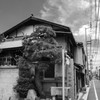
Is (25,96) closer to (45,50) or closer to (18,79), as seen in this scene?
(18,79)

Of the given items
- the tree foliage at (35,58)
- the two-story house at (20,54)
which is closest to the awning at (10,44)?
the two-story house at (20,54)

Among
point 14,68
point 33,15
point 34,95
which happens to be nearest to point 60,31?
point 33,15

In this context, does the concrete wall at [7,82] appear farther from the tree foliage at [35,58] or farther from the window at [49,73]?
the window at [49,73]

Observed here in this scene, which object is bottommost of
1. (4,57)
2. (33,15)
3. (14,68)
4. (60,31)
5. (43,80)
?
(43,80)

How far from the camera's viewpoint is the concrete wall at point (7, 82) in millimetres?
13320

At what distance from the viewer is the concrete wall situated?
13.3 metres

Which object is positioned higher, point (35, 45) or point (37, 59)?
point (35, 45)

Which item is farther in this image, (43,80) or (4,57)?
(4,57)

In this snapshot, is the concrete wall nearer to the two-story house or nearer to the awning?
the two-story house

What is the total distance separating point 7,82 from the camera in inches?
530

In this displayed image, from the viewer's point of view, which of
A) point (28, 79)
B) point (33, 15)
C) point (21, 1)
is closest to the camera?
point (28, 79)

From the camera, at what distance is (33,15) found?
17.1m

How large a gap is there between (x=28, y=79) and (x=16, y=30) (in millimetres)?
7165

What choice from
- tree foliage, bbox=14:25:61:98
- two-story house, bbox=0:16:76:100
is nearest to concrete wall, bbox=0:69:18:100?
two-story house, bbox=0:16:76:100
